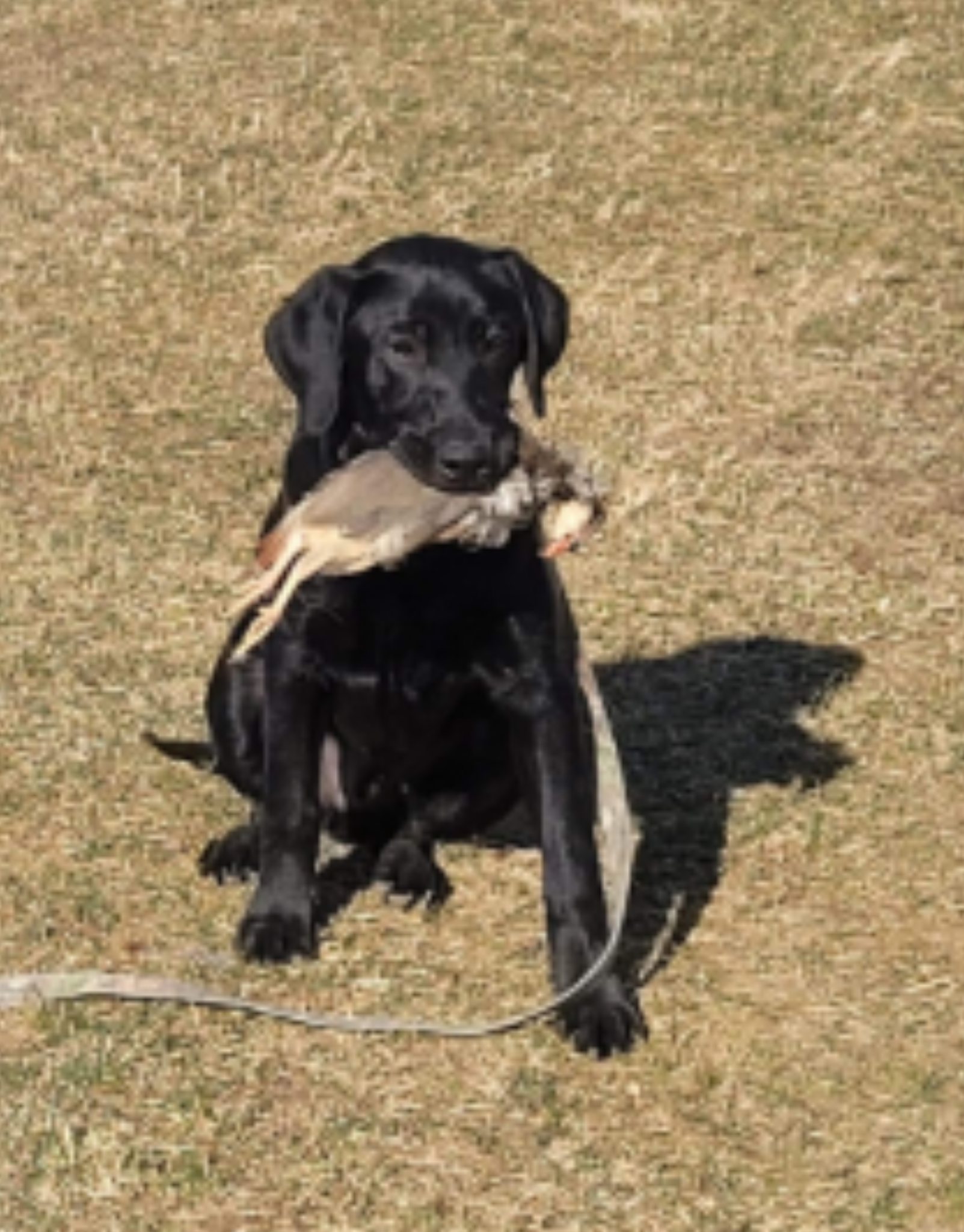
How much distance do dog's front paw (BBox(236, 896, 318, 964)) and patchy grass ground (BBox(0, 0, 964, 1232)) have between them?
55 mm

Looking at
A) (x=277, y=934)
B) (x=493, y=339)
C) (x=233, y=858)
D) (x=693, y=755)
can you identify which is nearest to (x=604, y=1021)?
(x=277, y=934)

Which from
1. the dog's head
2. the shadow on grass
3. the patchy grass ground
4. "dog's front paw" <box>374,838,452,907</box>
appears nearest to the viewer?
the patchy grass ground

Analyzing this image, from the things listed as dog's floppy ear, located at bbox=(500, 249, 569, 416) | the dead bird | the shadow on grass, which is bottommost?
the shadow on grass

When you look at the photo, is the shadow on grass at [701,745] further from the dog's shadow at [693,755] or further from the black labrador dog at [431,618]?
the black labrador dog at [431,618]

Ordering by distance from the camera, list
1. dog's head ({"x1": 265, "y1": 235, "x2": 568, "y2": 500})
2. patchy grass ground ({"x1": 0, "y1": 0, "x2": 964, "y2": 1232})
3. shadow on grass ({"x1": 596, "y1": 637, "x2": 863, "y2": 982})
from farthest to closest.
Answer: shadow on grass ({"x1": 596, "y1": 637, "x2": 863, "y2": 982}) < dog's head ({"x1": 265, "y1": 235, "x2": 568, "y2": 500}) < patchy grass ground ({"x1": 0, "y1": 0, "x2": 964, "y2": 1232})

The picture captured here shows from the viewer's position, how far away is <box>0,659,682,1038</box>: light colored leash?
18.7ft

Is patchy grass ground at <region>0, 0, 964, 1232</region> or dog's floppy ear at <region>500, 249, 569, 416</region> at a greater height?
dog's floppy ear at <region>500, 249, 569, 416</region>

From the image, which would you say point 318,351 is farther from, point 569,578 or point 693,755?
point 569,578

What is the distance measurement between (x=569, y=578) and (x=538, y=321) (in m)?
2.43

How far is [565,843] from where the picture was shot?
5754 mm

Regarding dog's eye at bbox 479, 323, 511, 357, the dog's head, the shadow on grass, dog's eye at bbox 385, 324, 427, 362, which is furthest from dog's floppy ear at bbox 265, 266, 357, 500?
the shadow on grass

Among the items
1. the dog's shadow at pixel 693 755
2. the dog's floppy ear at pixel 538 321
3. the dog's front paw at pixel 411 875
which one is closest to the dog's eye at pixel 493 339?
the dog's floppy ear at pixel 538 321

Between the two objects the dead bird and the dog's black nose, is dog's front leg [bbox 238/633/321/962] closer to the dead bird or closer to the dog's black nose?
the dead bird

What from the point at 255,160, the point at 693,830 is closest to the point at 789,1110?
the point at 693,830
